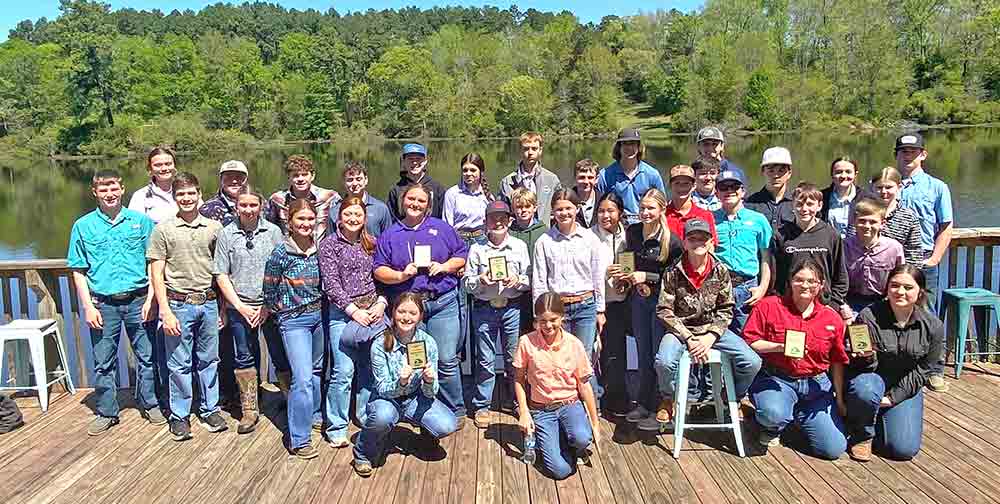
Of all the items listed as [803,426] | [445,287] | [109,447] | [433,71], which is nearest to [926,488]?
[803,426]

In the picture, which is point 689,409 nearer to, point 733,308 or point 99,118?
point 733,308

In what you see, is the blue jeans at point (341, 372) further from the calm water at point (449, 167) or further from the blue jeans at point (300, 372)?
the calm water at point (449, 167)

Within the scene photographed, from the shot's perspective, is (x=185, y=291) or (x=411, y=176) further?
(x=411, y=176)

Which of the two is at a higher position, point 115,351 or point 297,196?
point 297,196

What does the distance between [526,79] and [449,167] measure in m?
29.3

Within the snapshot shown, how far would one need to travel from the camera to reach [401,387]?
386cm

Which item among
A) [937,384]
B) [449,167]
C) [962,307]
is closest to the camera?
[937,384]

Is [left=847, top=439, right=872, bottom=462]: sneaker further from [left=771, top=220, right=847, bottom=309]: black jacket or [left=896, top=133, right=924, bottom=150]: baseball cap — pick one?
[left=896, top=133, right=924, bottom=150]: baseball cap

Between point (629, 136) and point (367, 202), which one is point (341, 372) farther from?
point (629, 136)

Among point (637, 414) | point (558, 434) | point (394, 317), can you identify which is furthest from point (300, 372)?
point (637, 414)

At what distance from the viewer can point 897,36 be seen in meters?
60.7

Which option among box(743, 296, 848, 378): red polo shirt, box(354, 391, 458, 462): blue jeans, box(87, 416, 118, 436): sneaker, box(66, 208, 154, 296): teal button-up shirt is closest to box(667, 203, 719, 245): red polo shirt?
box(743, 296, 848, 378): red polo shirt

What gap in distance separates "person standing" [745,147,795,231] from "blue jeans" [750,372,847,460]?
3.38 feet

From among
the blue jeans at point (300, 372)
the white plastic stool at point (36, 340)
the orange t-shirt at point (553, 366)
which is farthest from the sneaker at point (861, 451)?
the white plastic stool at point (36, 340)
